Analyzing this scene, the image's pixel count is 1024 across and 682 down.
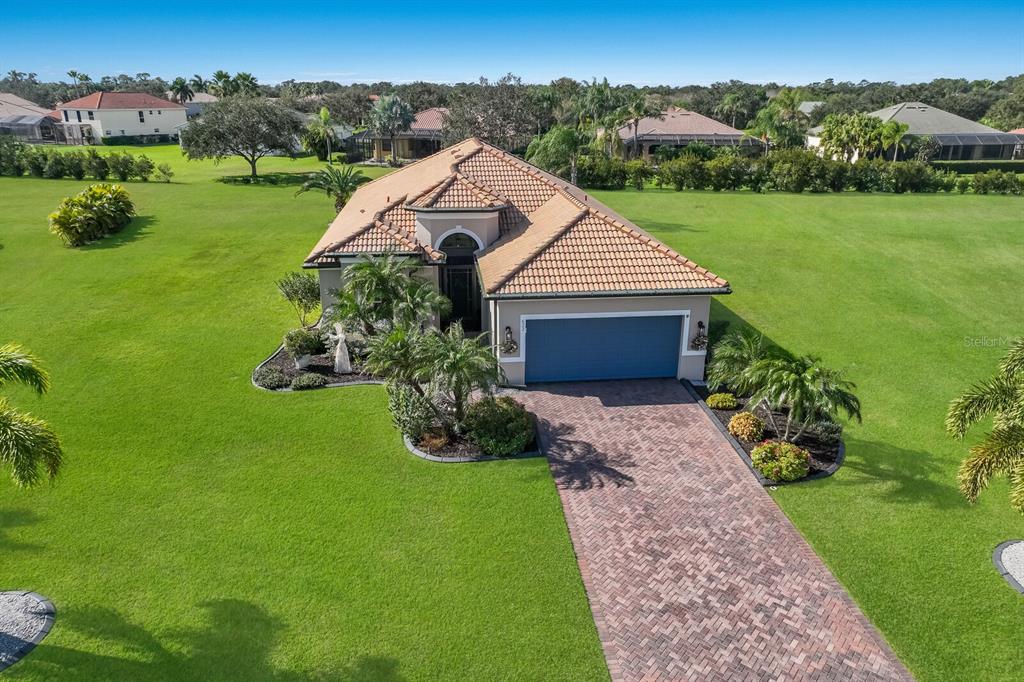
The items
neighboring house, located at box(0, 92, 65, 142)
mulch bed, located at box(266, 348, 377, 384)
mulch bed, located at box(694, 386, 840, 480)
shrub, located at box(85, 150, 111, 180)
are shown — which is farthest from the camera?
neighboring house, located at box(0, 92, 65, 142)

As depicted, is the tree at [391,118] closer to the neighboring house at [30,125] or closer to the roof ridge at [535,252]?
the roof ridge at [535,252]

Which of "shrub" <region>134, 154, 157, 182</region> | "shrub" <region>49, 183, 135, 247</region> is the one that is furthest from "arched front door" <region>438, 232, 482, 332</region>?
"shrub" <region>134, 154, 157, 182</region>

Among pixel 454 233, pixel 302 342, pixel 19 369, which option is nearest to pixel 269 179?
pixel 454 233

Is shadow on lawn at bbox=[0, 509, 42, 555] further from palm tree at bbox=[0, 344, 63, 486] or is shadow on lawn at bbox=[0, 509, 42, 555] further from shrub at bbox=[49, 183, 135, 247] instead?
shrub at bbox=[49, 183, 135, 247]

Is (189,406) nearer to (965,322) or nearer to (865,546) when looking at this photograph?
(865,546)

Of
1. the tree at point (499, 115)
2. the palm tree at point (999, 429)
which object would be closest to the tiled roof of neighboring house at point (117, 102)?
the tree at point (499, 115)

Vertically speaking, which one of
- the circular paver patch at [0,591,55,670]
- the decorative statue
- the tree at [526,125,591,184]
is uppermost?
the tree at [526,125,591,184]

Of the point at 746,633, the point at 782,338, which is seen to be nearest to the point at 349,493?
the point at 746,633
